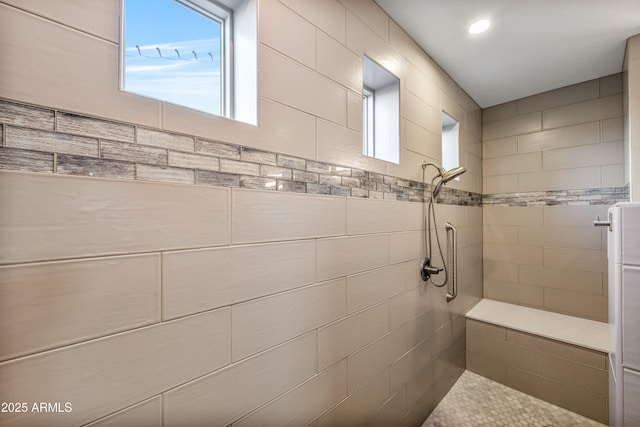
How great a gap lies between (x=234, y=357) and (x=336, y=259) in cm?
54

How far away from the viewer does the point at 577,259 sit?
2.29 meters

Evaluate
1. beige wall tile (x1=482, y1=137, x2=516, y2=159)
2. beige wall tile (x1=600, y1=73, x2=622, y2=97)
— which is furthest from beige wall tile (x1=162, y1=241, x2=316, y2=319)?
beige wall tile (x1=600, y1=73, x2=622, y2=97)

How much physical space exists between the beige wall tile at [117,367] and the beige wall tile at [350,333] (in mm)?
444

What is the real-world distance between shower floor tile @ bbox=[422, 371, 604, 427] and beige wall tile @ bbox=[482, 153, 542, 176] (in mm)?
1923

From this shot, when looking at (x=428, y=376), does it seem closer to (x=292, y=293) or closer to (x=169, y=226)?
(x=292, y=293)

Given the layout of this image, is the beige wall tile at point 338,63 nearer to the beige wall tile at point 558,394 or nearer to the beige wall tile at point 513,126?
the beige wall tile at point 513,126

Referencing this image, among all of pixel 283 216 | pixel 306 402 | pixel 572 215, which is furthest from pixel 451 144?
pixel 306 402

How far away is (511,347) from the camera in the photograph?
2.16 metres

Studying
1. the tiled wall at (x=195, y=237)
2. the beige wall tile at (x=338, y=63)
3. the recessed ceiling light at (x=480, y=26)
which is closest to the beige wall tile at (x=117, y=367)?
the tiled wall at (x=195, y=237)

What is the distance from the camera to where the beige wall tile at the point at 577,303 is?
220cm

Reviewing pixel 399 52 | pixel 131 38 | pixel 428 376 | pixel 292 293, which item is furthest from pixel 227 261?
pixel 428 376

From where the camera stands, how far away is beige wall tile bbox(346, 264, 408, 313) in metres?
1.25

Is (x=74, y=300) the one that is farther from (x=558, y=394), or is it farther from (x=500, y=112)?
(x=500, y=112)

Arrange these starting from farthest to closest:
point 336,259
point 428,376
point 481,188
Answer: point 481,188
point 428,376
point 336,259
